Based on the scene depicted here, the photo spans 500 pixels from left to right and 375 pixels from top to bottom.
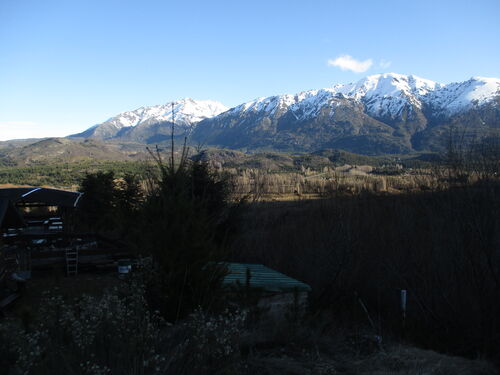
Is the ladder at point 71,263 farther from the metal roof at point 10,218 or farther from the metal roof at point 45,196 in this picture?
the metal roof at point 45,196

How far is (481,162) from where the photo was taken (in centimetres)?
812

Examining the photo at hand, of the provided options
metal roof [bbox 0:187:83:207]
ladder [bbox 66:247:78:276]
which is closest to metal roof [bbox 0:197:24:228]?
ladder [bbox 66:247:78:276]

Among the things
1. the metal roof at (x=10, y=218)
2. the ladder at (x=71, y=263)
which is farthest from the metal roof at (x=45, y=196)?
the ladder at (x=71, y=263)

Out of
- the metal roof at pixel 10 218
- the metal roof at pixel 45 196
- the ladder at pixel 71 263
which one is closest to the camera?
the ladder at pixel 71 263

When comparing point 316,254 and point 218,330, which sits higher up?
point 218,330

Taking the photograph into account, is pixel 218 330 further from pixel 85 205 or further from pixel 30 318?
pixel 85 205

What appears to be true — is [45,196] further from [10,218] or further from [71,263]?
[71,263]

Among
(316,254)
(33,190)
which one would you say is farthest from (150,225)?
(33,190)

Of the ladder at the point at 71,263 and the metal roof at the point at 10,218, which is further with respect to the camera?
the metal roof at the point at 10,218

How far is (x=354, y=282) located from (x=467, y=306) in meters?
4.15

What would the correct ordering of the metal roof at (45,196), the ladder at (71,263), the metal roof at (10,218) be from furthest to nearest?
the metal roof at (45,196)
the metal roof at (10,218)
the ladder at (71,263)

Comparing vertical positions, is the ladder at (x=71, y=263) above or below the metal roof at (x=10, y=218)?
below

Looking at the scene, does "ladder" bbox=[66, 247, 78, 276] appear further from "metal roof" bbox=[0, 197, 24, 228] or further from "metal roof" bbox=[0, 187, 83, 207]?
"metal roof" bbox=[0, 187, 83, 207]

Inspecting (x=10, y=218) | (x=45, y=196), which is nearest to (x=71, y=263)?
(x=10, y=218)
